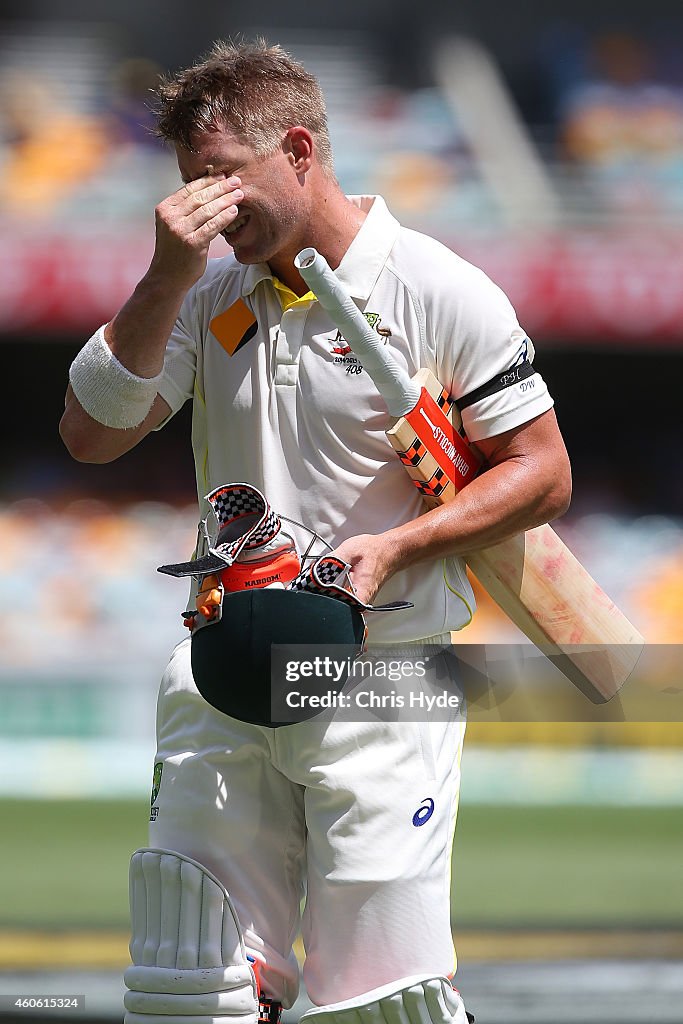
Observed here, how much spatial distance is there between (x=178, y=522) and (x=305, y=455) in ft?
24.7

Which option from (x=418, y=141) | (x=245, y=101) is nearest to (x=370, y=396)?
(x=245, y=101)

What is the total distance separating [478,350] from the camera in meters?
1.79

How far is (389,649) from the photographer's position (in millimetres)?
1782

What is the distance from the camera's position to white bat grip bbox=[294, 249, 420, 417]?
5.31 feet

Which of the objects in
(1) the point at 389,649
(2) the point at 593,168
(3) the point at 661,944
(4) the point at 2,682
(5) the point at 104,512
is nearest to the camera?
(1) the point at 389,649

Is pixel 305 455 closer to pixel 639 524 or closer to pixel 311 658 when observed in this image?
pixel 311 658

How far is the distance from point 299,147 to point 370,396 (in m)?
0.36

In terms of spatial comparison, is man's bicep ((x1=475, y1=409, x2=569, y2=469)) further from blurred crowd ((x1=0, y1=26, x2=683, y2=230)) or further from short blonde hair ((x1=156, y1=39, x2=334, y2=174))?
blurred crowd ((x1=0, y1=26, x2=683, y2=230))

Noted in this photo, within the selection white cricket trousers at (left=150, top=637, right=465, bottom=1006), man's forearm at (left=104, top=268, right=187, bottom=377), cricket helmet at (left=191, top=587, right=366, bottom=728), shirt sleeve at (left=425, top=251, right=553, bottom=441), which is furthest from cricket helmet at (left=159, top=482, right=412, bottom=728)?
shirt sleeve at (left=425, top=251, right=553, bottom=441)

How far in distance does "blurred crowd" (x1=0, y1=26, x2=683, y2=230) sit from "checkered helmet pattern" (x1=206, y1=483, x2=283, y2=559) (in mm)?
7168

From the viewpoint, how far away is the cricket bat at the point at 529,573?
1.73 m

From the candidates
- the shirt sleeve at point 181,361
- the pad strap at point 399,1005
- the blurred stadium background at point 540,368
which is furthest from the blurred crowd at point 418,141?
the pad strap at point 399,1005

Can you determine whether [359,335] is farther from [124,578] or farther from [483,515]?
[124,578]

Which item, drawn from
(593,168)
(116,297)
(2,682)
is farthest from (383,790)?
(593,168)
